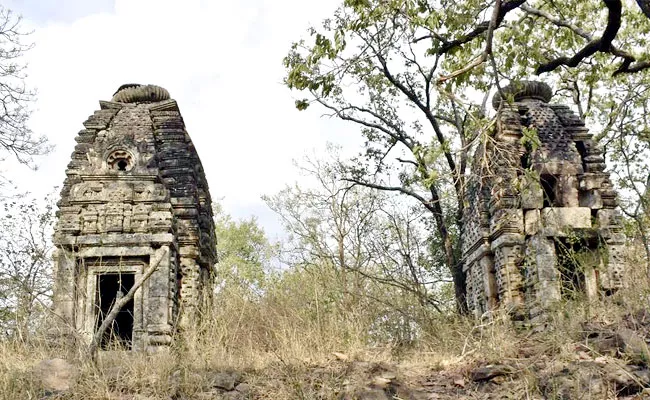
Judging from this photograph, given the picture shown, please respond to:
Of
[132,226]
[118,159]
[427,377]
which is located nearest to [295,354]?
[427,377]

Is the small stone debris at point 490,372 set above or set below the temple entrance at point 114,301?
below

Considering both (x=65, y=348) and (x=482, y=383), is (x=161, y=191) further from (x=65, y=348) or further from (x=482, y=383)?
(x=482, y=383)

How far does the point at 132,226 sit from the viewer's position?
1184 cm

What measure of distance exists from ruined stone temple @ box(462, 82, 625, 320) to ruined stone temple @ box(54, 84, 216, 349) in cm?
504

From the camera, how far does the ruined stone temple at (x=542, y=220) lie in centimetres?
1175

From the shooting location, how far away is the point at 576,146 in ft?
43.1

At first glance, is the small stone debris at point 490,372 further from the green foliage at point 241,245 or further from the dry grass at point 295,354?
the green foliage at point 241,245

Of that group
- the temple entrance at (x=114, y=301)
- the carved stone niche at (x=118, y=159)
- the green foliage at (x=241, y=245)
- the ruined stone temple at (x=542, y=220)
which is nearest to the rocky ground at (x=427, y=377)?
A: the ruined stone temple at (x=542, y=220)

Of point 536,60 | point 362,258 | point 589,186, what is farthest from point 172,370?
point 362,258

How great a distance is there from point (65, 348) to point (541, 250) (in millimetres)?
7213

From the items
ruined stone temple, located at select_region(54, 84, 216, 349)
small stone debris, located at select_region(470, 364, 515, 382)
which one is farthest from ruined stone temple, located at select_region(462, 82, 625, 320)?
ruined stone temple, located at select_region(54, 84, 216, 349)

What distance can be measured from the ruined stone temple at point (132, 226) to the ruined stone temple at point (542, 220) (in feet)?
16.6

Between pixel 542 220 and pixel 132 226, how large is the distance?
261 inches

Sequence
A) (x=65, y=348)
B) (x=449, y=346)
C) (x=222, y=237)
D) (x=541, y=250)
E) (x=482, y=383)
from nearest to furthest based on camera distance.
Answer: (x=482, y=383) → (x=65, y=348) → (x=449, y=346) → (x=541, y=250) → (x=222, y=237)
